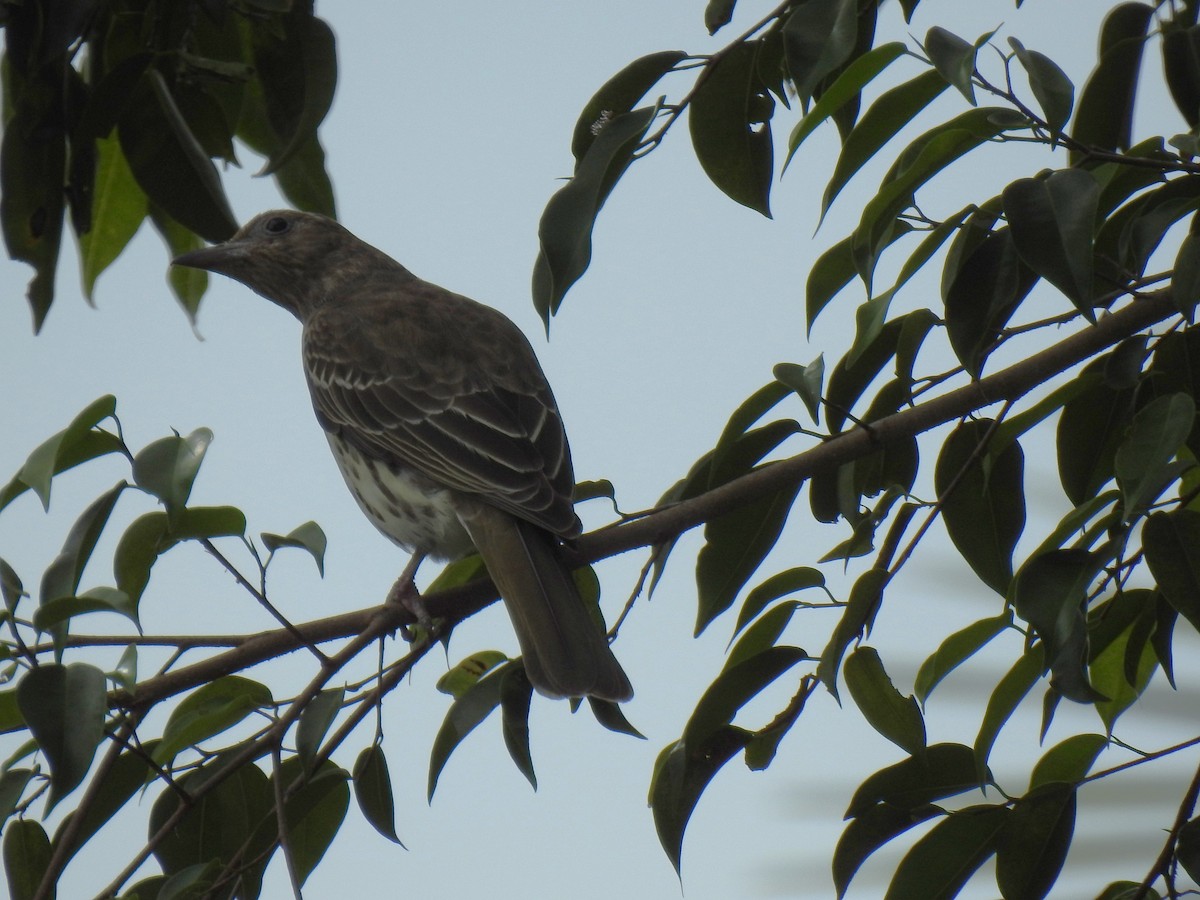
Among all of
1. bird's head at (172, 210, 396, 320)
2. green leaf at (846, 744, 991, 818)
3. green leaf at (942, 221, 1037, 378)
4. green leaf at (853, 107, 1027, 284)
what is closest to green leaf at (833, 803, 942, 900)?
green leaf at (846, 744, 991, 818)

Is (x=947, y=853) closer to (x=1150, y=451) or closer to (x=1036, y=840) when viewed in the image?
(x=1036, y=840)

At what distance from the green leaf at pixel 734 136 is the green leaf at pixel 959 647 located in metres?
0.97

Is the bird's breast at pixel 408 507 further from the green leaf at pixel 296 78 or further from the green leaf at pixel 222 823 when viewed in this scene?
the green leaf at pixel 222 823

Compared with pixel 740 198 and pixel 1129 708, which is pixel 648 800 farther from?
pixel 740 198

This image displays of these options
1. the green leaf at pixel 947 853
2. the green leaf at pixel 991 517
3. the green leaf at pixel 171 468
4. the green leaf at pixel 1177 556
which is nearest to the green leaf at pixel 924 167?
the green leaf at pixel 1177 556

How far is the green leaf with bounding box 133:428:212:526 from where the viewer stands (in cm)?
228

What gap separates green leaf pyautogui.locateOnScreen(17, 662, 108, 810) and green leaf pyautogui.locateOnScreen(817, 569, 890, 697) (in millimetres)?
1108

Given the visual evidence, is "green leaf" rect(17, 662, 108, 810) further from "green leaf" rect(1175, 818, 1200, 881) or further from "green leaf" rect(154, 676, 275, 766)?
"green leaf" rect(1175, 818, 1200, 881)

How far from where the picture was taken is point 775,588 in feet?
8.34

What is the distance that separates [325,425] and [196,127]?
133 centimetres

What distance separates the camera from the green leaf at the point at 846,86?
2.21 metres

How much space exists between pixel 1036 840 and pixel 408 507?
2230 mm

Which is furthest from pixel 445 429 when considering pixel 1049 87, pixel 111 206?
pixel 1049 87

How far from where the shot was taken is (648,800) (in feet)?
8.23
